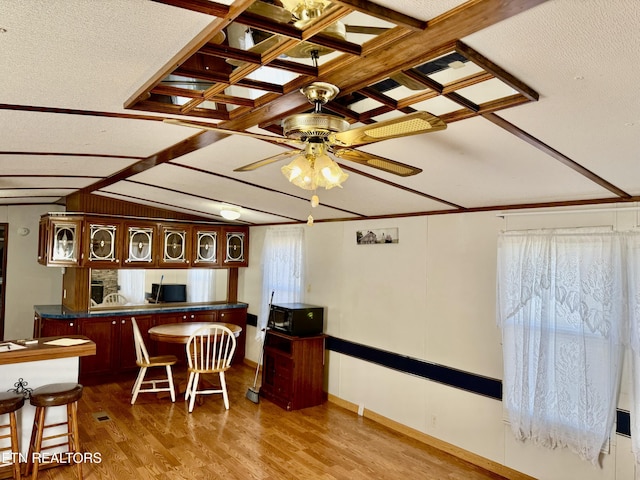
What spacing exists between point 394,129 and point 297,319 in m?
3.73

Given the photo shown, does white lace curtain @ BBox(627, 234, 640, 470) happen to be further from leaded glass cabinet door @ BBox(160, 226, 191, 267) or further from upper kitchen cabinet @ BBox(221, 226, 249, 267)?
leaded glass cabinet door @ BBox(160, 226, 191, 267)

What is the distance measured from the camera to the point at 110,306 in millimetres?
6223

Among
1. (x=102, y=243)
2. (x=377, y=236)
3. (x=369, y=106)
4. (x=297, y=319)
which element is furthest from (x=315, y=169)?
(x=102, y=243)

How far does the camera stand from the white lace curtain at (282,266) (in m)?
5.88

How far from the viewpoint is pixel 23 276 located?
659 cm

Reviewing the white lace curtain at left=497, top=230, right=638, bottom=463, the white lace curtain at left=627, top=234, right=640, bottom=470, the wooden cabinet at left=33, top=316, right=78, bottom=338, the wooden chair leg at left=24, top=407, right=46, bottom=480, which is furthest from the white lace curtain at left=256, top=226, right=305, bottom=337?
the white lace curtain at left=627, top=234, right=640, bottom=470

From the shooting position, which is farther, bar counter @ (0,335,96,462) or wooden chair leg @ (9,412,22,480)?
bar counter @ (0,335,96,462)

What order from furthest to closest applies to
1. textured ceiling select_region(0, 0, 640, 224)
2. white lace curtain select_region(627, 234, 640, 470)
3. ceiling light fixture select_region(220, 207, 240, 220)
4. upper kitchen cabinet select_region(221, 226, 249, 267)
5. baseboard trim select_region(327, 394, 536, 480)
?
upper kitchen cabinet select_region(221, 226, 249, 267) < ceiling light fixture select_region(220, 207, 240, 220) < baseboard trim select_region(327, 394, 536, 480) < white lace curtain select_region(627, 234, 640, 470) < textured ceiling select_region(0, 0, 640, 224)

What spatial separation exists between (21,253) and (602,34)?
7384mm

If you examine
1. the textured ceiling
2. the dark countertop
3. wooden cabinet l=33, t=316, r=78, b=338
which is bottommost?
wooden cabinet l=33, t=316, r=78, b=338

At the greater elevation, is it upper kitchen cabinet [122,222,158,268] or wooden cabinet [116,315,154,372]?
upper kitchen cabinet [122,222,158,268]

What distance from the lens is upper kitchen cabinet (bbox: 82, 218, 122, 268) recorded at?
19.2 ft

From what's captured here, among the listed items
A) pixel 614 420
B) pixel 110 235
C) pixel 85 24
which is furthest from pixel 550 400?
pixel 110 235

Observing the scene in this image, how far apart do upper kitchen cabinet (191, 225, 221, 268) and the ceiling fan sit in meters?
4.98
